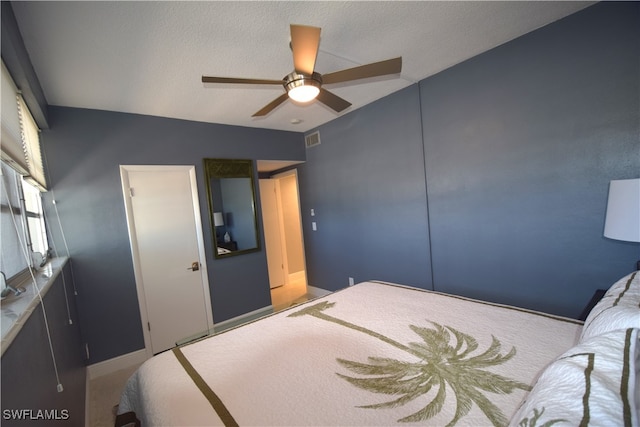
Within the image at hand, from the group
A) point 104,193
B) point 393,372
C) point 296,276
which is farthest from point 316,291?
point 393,372

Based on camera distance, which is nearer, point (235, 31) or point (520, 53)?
point (235, 31)

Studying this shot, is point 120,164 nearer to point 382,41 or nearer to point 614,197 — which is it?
point 382,41

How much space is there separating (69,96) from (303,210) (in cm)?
297

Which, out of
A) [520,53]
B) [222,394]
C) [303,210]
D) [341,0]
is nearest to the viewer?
[222,394]

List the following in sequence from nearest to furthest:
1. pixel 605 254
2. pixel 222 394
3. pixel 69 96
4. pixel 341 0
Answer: pixel 222 394 < pixel 341 0 < pixel 605 254 < pixel 69 96

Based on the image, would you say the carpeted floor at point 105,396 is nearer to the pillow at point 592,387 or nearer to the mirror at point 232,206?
the mirror at point 232,206

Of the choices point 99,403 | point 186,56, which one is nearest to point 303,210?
point 186,56

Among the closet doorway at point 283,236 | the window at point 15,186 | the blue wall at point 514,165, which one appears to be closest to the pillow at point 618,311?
the blue wall at point 514,165

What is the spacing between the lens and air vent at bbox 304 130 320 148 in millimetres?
3947

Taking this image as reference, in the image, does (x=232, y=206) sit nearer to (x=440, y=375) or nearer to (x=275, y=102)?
(x=275, y=102)

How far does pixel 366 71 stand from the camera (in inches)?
62.2

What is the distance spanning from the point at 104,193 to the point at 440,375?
10.4 feet

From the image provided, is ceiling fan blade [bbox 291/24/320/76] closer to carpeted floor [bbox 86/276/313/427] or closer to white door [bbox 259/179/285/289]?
carpeted floor [bbox 86/276/313/427]

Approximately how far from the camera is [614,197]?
1.55m
